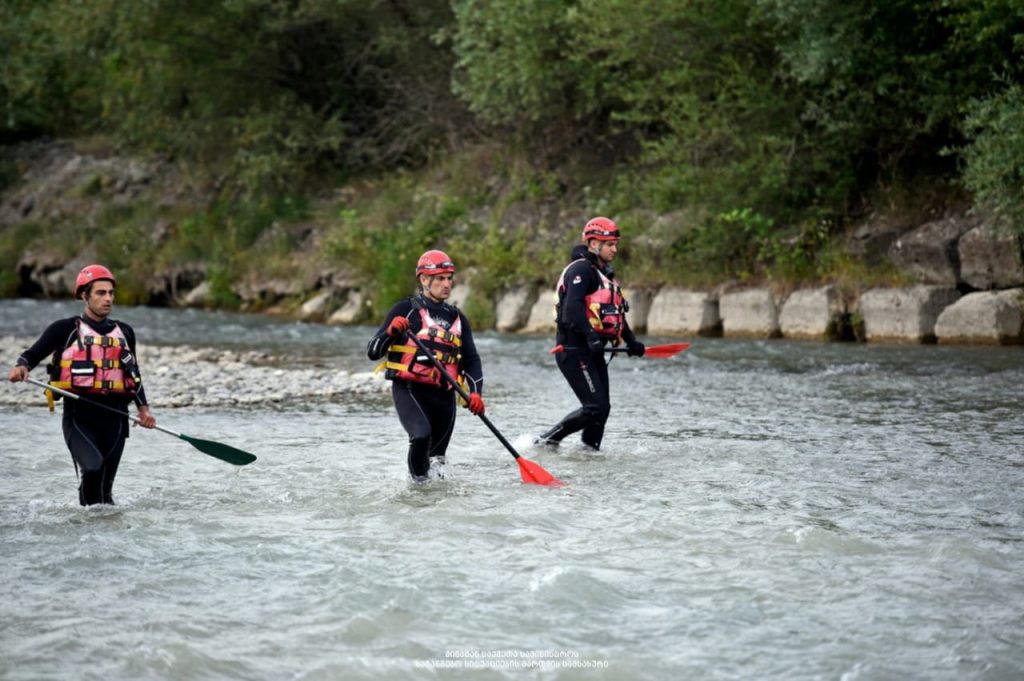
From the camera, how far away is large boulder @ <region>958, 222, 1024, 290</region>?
59.1ft

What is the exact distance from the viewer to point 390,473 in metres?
9.87

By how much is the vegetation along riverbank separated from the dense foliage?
0.06m

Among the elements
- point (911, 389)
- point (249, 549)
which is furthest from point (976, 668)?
point (911, 389)

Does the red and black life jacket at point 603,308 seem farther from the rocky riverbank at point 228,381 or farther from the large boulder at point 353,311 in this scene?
the large boulder at point 353,311

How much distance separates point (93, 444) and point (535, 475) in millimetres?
3015

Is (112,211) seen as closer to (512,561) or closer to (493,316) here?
(493,316)

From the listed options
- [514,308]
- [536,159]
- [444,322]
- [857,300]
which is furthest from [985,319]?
[536,159]

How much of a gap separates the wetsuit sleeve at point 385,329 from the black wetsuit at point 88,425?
1600mm

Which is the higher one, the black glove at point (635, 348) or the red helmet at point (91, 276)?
the red helmet at point (91, 276)

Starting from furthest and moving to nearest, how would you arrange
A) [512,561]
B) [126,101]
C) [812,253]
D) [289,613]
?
1. [126,101]
2. [812,253]
3. [512,561]
4. [289,613]

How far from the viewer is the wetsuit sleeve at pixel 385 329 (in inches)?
350

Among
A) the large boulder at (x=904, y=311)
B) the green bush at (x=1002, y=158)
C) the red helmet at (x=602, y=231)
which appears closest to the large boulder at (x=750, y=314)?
the large boulder at (x=904, y=311)

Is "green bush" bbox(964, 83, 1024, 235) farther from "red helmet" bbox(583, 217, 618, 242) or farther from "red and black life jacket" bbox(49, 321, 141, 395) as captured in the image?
"red and black life jacket" bbox(49, 321, 141, 395)

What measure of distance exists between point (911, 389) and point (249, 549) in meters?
8.91
